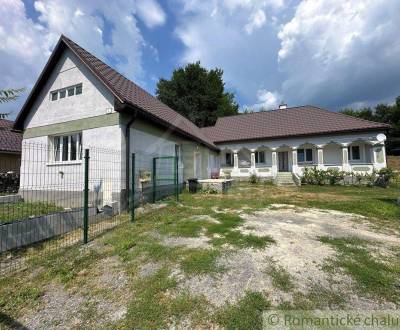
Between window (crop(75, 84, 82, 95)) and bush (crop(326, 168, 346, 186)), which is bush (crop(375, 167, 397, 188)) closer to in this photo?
bush (crop(326, 168, 346, 186))

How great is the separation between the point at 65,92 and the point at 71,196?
473cm

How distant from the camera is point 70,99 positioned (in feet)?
31.9

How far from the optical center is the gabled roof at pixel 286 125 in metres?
17.8

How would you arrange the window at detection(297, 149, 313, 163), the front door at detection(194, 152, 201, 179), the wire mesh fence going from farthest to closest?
1. the window at detection(297, 149, 313, 163)
2. the front door at detection(194, 152, 201, 179)
3. the wire mesh fence

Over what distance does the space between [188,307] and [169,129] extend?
30.7ft

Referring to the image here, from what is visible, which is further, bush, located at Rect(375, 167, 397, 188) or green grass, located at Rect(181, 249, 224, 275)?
bush, located at Rect(375, 167, 397, 188)

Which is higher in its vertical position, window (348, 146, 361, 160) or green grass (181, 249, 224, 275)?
window (348, 146, 361, 160)

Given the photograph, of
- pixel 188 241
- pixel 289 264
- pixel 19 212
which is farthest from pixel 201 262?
pixel 19 212

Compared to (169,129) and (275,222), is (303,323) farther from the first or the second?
(169,129)

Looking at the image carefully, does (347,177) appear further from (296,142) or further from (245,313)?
(245,313)

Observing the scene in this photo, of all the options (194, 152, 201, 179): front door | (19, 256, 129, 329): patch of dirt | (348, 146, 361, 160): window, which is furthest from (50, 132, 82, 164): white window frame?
(348, 146, 361, 160): window

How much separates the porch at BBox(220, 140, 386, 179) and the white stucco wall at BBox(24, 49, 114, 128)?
47.3 feet

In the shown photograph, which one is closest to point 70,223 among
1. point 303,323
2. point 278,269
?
point 278,269

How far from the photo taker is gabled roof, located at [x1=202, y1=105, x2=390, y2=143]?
17766mm
